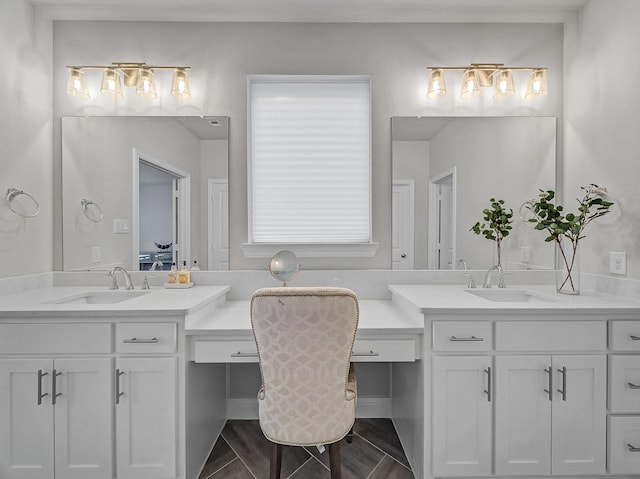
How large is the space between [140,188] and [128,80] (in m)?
0.67

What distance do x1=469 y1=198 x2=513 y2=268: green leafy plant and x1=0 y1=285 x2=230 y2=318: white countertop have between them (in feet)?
5.39

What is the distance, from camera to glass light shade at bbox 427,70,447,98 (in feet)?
6.91

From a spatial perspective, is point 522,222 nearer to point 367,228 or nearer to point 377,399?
point 367,228

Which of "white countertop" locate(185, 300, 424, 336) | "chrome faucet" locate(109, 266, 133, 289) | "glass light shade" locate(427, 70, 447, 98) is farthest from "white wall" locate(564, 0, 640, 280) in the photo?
"chrome faucet" locate(109, 266, 133, 289)

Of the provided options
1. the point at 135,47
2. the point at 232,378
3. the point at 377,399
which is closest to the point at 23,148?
the point at 135,47

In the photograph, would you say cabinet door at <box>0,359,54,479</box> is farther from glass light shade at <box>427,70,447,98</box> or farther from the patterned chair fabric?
glass light shade at <box>427,70,447,98</box>

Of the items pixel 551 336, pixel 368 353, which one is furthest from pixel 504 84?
pixel 368 353

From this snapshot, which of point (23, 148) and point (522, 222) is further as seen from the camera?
point (522, 222)

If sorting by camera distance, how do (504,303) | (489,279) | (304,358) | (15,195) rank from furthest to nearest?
1. (489,279)
2. (15,195)
3. (504,303)
4. (304,358)

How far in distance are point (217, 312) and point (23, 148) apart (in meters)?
1.47

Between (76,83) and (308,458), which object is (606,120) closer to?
(308,458)

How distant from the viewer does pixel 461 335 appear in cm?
155

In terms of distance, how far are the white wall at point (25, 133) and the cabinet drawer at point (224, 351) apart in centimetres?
122

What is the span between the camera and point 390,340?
1.59 m
